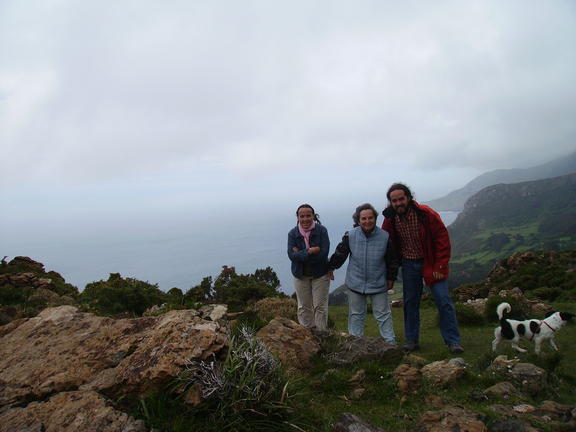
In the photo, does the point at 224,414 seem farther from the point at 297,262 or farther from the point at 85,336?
the point at 297,262

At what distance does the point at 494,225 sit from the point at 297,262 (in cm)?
17819

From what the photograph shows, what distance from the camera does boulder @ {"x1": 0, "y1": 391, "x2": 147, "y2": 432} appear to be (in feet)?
8.42

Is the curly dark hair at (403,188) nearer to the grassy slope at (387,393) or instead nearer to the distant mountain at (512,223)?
the grassy slope at (387,393)

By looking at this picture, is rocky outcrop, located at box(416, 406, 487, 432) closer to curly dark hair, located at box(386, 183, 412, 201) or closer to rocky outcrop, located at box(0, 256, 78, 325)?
curly dark hair, located at box(386, 183, 412, 201)

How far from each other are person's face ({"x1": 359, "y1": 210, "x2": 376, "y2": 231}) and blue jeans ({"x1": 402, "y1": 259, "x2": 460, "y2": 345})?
87 centimetres

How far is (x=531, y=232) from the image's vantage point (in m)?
128

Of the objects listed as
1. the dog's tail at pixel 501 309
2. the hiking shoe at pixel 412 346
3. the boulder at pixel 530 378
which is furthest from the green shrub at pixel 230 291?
the boulder at pixel 530 378

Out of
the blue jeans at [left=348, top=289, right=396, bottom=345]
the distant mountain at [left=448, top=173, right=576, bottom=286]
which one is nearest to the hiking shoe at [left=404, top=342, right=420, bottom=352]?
the blue jeans at [left=348, top=289, right=396, bottom=345]

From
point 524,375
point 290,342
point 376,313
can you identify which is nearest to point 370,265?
point 376,313

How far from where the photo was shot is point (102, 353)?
3.46 meters

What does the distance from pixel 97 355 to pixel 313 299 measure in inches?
142

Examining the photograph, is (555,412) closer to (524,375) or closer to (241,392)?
(524,375)

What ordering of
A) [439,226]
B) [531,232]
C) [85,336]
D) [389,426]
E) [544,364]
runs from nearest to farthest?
[389,426]
[85,336]
[544,364]
[439,226]
[531,232]

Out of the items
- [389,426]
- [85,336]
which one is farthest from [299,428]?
[85,336]
